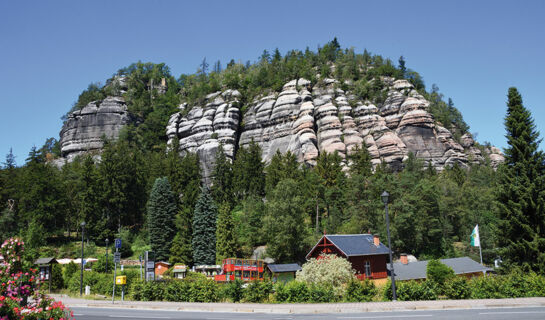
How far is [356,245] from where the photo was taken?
42.2 m

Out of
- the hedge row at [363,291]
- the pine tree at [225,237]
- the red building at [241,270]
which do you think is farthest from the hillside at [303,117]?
the hedge row at [363,291]

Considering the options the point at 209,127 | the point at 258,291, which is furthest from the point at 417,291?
the point at 209,127

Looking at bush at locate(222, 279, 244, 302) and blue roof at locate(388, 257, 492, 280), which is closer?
bush at locate(222, 279, 244, 302)

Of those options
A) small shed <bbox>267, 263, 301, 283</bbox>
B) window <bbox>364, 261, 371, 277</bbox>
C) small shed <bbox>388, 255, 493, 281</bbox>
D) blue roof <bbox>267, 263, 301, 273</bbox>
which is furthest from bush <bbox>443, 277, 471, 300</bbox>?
blue roof <bbox>267, 263, 301, 273</bbox>

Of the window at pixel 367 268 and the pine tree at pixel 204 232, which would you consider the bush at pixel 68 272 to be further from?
the window at pixel 367 268

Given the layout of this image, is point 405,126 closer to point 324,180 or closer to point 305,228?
point 324,180

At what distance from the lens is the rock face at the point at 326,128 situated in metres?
90.1

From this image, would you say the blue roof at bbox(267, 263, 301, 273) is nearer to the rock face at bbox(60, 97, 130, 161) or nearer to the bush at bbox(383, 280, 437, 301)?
the bush at bbox(383, 280, 437, 301)

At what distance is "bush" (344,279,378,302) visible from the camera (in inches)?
842

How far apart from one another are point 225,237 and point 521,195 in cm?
3801

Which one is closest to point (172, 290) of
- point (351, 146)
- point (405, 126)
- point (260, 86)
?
point (351, 146)

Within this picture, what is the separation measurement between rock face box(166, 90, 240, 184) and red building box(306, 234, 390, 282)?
53033mm

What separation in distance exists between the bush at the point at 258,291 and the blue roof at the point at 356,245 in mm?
18220

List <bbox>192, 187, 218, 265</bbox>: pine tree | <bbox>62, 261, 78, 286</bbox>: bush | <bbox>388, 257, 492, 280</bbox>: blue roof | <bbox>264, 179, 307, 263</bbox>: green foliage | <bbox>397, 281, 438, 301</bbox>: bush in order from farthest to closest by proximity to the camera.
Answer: <bbox>192, 187, 218, 265</bbox>: pine tree
<bbox>264, 179, 307, 263</bbox>: green foliage
<bbox>388, 257, 492, 280</bbox>: blue roof
<bbox>62, 261, 78, 286</bbox>: bush
<bbox>397, 281, 438, 301</bbox>: bush
